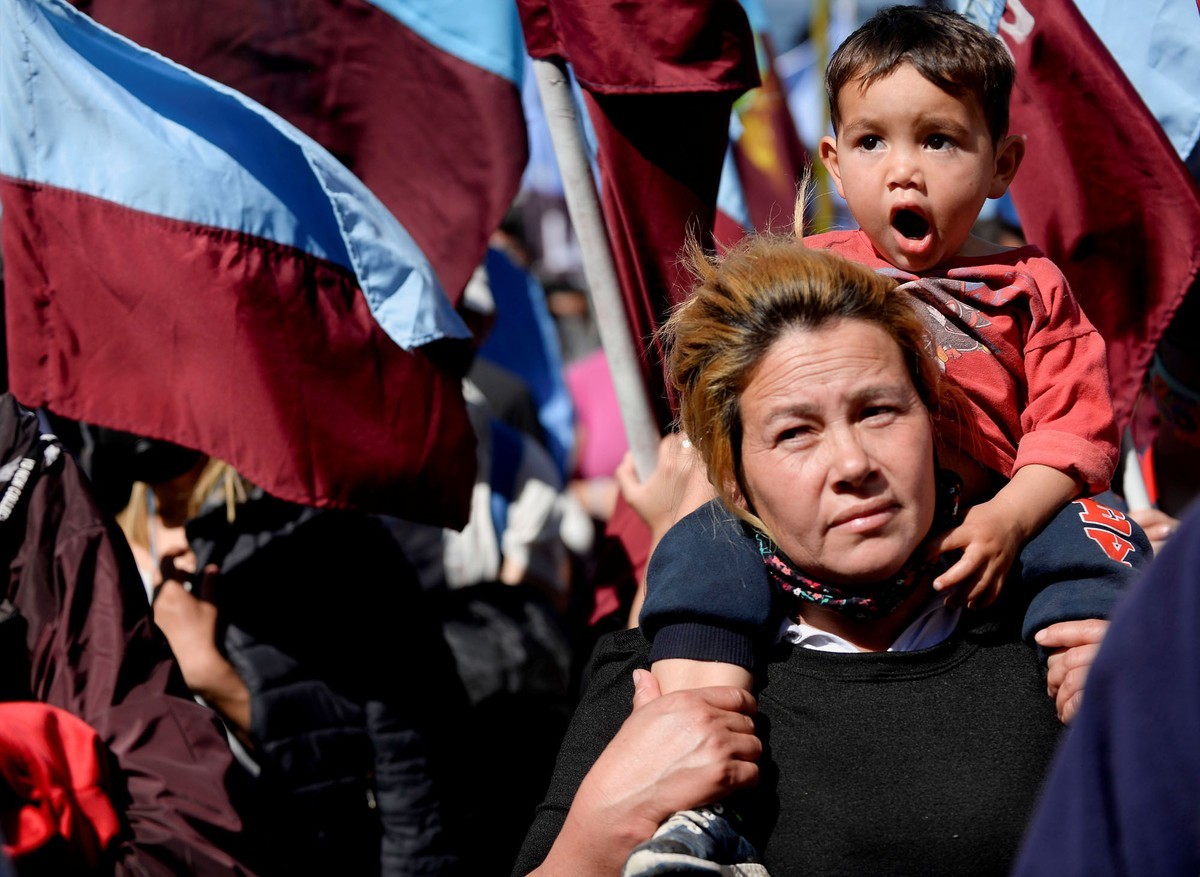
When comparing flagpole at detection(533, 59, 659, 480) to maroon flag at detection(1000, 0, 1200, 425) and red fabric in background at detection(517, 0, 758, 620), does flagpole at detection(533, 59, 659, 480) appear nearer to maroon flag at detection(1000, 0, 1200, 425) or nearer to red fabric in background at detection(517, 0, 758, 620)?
red fabric in background at detection(517, 0, 758, 620)

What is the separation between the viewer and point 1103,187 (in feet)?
10.5

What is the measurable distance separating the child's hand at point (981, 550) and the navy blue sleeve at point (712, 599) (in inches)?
10.7

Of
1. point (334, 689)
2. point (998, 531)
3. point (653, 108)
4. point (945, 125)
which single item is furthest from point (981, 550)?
point (334, 689)

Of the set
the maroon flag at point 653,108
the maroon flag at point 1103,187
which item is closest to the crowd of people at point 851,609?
the maroon flag at point 653,108

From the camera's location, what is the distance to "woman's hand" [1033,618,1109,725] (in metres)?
1.82

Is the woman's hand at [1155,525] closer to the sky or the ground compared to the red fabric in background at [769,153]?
closer to the ground

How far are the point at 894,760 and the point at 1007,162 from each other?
1046 mm

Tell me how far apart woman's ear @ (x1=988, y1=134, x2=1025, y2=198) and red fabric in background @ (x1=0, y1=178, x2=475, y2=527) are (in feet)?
5.37

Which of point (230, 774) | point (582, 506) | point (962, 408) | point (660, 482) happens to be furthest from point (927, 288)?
point (582, 506)

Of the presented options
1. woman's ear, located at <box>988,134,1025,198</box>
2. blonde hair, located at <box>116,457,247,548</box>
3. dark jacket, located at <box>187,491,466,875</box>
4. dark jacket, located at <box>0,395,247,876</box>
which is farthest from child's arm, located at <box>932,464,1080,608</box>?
blonde hair, located at <box>116,457,247,548</box>

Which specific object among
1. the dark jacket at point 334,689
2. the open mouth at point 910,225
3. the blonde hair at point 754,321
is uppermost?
the open mouth at point 910,225

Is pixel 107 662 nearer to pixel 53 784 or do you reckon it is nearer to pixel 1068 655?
pixel 53 784

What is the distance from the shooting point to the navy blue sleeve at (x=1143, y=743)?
1.12m

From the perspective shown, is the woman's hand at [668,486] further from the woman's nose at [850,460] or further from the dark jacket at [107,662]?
the dark jacket at [107,662]
